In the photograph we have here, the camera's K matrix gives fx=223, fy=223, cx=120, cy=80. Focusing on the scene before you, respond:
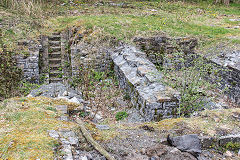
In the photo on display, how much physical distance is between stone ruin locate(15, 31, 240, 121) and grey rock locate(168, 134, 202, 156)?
1610mm

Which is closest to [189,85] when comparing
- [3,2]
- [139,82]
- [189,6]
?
[139,82]

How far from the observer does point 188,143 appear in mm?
3092

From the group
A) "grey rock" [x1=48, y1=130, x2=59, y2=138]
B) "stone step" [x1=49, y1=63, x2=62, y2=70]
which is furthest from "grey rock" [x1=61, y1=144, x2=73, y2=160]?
"stone step" [x1=49, y1=63, x2=62, y2=70]

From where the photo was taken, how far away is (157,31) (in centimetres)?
850

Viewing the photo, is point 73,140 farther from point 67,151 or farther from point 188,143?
point 188,143

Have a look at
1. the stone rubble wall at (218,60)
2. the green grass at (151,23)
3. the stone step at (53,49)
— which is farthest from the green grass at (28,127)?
the green grass at (151,23)

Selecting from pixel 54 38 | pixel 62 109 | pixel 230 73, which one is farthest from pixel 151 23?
pixel 62 109

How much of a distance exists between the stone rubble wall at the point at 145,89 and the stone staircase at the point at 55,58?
2.16 m

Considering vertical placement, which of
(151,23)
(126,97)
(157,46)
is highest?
(151,23)

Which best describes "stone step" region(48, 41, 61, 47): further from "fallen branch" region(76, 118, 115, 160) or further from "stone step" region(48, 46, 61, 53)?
"fallen branch" region(76, 118, 115, 160)

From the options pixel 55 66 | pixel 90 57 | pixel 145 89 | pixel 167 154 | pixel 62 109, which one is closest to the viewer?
pixel 167 154

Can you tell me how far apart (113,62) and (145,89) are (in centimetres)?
296

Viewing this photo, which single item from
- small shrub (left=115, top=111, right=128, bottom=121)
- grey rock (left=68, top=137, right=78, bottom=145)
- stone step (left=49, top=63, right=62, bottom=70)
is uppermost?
grey rock (left=68, top=137, right=78, bottom=145)

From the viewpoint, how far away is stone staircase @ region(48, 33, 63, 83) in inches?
301
